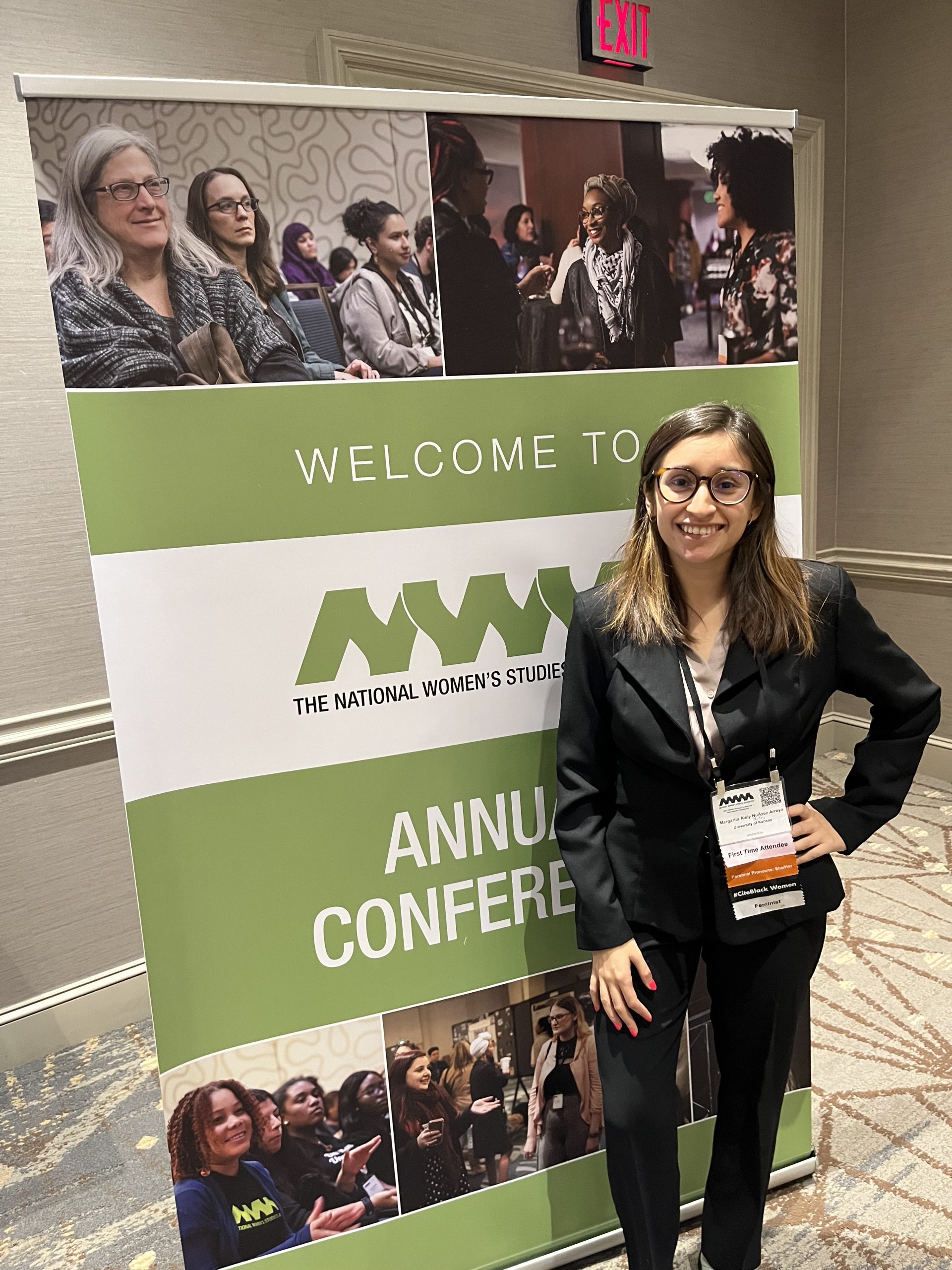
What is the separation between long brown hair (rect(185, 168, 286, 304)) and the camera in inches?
53.6

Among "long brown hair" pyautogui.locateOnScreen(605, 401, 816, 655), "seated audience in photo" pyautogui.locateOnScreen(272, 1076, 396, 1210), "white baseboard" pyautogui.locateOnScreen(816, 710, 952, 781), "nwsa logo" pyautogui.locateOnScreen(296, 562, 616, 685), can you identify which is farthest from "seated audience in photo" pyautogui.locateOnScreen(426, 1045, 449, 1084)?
"white baseboard" pyautogui.locateOnScreen(816, 710, 952, 781)

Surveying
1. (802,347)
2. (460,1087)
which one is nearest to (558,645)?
(460,1087)

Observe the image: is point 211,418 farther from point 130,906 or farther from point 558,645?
point 130,906

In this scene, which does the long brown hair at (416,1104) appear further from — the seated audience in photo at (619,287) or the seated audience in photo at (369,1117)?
the seated audience in photo at (619,287)

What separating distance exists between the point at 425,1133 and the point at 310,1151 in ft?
0.73

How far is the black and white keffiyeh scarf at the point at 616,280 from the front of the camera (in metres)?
1.59

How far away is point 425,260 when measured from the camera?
149 centimetres

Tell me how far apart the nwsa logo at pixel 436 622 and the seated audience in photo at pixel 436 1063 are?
75cm

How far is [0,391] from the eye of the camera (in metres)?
2.38

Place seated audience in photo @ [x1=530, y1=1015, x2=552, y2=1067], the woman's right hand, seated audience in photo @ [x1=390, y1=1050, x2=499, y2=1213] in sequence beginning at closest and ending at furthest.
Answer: the woman's right hand, seated audience in photo @ [x1=390, y1=1050, x2=499, y2=1213], seated audience in photo @ [x1=530, y1=1015, x2=552, y2=1067]

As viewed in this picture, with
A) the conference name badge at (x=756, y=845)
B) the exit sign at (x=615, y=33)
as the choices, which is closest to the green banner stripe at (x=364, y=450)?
the conference name badge at (x=756, y=845)

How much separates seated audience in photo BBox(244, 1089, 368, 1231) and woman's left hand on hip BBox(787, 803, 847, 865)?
1029 mm

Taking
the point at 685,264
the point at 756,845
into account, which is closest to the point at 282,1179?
the point at 756,845

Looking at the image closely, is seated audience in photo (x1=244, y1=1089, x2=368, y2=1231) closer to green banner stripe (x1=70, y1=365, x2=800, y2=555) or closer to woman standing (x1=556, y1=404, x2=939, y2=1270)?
woman standing (x1=556, y1=404, x2=939, y2=1270)
